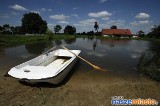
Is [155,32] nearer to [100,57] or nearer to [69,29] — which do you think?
[69,29]

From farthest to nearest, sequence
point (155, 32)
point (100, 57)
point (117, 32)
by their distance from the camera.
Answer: point (117, 32)
point (155, 32)
point (100, 57)

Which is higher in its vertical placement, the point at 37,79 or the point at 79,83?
the point at 37,79

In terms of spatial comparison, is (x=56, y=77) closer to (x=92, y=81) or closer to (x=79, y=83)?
(x=79, y=83)

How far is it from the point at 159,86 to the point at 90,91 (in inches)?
168

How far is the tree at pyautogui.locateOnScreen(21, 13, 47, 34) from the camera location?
85.3m

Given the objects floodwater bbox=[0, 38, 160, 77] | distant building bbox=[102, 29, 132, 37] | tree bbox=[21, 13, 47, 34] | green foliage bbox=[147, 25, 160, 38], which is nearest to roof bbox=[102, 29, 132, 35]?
distant building bbox=[102, 29, 132, 37]

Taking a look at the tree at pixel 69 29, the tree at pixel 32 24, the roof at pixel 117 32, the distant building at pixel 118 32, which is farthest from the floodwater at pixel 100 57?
the tree at pixel 69 29

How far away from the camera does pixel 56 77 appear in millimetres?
8070

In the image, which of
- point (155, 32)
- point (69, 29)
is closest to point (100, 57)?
point (155, 32)

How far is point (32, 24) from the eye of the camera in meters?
85.1

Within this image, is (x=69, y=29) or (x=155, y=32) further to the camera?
(x=69, y=29)

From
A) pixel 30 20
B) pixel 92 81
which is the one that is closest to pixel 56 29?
pixel 30 20

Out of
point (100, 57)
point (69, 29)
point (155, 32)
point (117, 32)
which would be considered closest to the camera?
point (100, 57)

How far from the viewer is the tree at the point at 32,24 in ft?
280
